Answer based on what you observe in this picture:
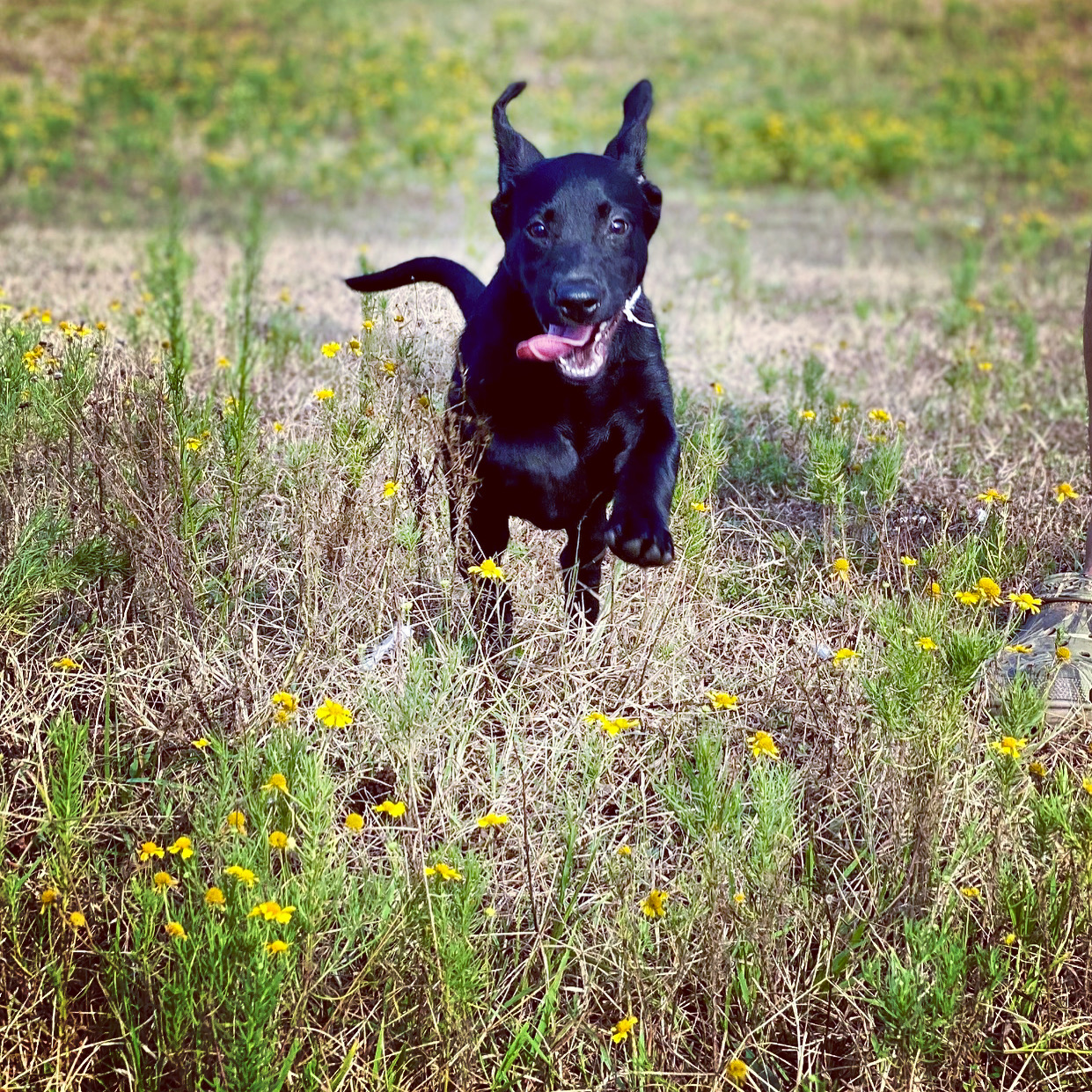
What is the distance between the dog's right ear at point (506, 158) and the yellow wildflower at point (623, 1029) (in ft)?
5.68

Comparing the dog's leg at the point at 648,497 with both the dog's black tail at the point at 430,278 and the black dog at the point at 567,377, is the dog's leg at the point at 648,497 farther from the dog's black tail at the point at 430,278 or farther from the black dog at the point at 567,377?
the dog's black tail at the point at 430,278

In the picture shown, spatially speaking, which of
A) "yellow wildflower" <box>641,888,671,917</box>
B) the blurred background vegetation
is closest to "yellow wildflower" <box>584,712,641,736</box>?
"yellow wildflower" <box>641,888,671,917</box>

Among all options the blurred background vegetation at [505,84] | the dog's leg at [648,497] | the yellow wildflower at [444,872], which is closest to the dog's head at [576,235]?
the dog's leg at [648,497]

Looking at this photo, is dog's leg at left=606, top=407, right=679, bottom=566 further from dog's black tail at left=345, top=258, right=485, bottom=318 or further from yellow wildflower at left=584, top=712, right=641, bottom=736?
dog's black tail at left=345, top=258, right=485, bottom=318

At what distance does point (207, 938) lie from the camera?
194cm

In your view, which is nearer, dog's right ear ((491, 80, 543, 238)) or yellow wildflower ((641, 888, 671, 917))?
yellow wildflower ((641, 888, 671, 917))

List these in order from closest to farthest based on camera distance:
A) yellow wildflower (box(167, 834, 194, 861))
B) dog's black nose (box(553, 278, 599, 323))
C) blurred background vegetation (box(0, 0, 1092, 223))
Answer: yellow wildflower (box(167, 834, 194, 861))
dog's black nose (box(553, 278, 599, 323))
blurred background vegetation (box(0, 0, 1092, 223))

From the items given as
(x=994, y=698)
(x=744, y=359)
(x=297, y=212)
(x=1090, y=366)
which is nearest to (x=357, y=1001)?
(x=994, y=698)

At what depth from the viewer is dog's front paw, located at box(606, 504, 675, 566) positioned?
7.80 ft

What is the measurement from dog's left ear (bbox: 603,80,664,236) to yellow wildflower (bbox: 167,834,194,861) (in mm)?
1681

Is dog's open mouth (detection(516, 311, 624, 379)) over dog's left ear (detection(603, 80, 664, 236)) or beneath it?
beneath

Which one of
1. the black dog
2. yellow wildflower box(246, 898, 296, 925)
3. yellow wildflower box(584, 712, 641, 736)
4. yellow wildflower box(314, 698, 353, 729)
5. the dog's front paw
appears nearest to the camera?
yellow wildflower box(246, 898, 296, 925)

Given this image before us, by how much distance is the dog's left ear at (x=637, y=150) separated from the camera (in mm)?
2938

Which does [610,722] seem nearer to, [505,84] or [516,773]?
[516,773]
